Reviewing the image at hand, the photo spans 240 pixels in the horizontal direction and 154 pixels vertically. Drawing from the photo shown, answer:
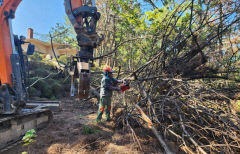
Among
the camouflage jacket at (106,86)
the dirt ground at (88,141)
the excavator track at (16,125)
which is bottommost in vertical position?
the dirt ground at (88,141)

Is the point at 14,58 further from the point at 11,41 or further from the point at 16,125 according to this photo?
the point at 16,125

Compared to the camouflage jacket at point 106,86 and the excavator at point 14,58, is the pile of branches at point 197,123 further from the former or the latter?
the excavator at point 14,58

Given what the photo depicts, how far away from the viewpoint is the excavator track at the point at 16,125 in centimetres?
306

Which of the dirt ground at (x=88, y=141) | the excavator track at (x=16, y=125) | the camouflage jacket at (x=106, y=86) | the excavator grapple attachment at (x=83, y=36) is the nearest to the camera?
the excavator grapple attachment at (x=83, y=36)

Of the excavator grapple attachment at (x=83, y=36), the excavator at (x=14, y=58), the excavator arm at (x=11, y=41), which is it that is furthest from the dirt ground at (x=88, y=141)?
the excavator grapple attachment at (x=83, y=36)

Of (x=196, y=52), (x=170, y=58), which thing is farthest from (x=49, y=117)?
(x=196, y=52)

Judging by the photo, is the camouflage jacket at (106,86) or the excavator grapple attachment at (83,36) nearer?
the excavator grapple attachment at (83,36)

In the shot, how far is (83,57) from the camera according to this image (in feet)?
9.10

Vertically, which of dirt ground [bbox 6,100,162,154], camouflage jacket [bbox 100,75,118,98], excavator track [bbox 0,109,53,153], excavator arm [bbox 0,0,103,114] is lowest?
dirt ground [bbox 6,100,162,154]

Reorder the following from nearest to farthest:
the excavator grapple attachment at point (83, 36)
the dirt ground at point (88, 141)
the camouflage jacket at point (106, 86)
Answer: the excavator grapple attachment at point (83, 36) < the dirt ground at point (88, 141) < the camouflage jacket at point (106, 86)

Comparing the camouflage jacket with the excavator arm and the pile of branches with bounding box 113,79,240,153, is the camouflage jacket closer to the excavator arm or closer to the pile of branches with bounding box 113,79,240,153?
the pile of branches with bounding box 113,79,240,153

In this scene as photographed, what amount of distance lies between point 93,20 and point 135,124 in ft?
9.18

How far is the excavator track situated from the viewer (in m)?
3.06

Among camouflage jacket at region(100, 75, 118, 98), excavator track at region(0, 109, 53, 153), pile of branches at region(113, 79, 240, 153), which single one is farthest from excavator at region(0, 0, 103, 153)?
pile of branches at region(113, 79, 240, 153)
